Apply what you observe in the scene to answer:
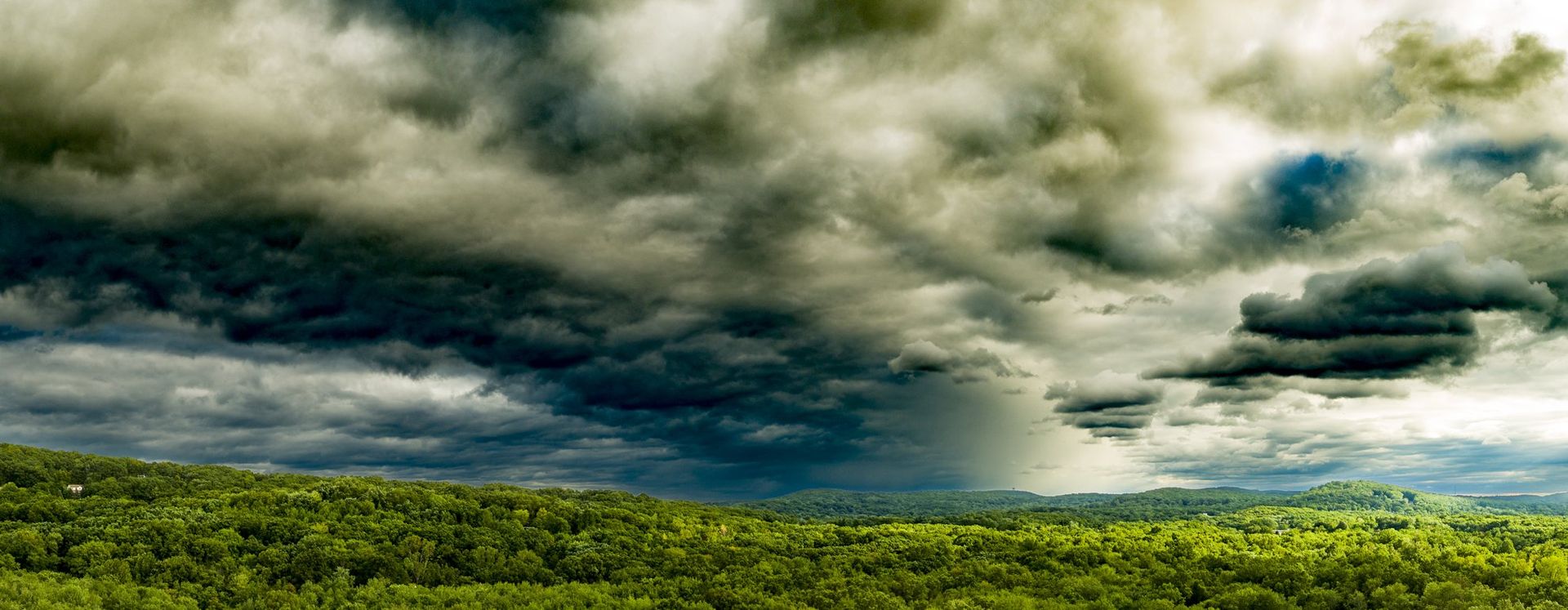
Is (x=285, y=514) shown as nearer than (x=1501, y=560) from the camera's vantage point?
No

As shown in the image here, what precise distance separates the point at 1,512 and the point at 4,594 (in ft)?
192

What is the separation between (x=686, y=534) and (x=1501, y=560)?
4785 inches

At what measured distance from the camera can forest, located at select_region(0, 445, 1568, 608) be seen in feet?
261

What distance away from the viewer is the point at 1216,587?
83.9 metres

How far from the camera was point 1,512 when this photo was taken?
116 metres

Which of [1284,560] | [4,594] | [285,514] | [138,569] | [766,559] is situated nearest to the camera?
[4,594]

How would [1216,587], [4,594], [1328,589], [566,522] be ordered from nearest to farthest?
1. [4,594]
2. [1328,589]
3. [1216,587]
4. [566,522]

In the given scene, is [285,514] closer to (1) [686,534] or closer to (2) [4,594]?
(2) [4,594]

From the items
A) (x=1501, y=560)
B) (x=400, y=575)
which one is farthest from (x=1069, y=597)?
(x=400, y=575)

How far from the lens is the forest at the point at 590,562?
79500 millimetres

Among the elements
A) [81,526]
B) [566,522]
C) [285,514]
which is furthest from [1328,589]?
[81,526]

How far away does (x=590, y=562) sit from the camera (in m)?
116

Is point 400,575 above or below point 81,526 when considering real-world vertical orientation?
Answer: below

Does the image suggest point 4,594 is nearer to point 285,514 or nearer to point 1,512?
point 285,514
